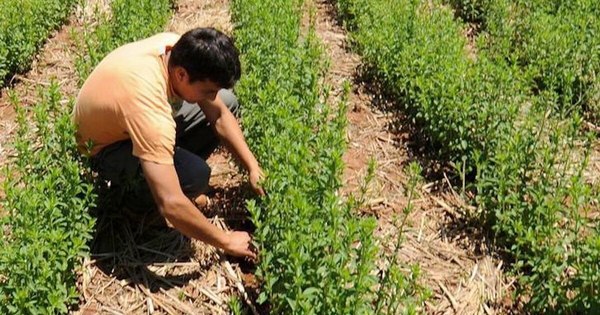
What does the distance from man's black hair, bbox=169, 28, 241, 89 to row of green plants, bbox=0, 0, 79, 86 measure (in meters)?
3.34

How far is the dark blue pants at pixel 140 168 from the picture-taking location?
419 cm

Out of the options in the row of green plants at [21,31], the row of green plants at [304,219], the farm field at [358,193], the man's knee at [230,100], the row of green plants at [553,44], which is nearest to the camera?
the row of green plants at [304,219]

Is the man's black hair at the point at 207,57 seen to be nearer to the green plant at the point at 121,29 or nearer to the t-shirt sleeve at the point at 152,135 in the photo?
the t-shirt sleeve at the point at 152,135

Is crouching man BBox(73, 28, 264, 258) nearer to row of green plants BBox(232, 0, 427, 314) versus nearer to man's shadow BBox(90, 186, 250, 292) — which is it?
man's shadow BBox(90, 186, 250, 292)

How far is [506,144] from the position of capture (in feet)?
15.0

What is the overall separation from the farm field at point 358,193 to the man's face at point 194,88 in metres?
0.55

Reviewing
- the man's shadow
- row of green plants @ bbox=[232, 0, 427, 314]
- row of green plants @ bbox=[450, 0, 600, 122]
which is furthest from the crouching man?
row of green plants @ bbox=[450, 0, 600, 122]

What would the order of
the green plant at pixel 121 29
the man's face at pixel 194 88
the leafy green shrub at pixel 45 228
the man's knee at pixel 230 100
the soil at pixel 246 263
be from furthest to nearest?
the green plant at pixel 121 29
the man's knee at pixel 230 100
the soil at pixel 246 263
the man's face at pixel 194 88
the leafy green shrub at pixel 45 228

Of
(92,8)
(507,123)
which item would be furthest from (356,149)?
(92,8)

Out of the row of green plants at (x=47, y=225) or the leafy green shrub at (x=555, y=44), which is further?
the leafy green shrub at (x=555, y=44)

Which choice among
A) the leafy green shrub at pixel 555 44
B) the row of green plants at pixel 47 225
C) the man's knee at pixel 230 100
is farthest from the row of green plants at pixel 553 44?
the row of green plants at pixel 47 225

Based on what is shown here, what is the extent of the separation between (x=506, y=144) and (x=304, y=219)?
1820mm

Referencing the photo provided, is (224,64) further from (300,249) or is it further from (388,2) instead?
(388,2)

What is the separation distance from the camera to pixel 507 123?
16.2 ft
